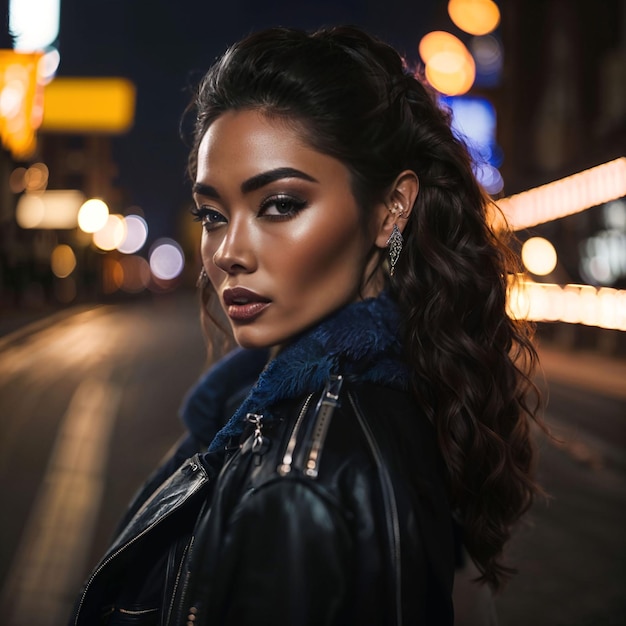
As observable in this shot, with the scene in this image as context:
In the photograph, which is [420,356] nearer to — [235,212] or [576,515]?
[235,212]

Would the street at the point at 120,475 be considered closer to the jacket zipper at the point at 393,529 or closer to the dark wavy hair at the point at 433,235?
the dark wavy hair at the point at 433,235

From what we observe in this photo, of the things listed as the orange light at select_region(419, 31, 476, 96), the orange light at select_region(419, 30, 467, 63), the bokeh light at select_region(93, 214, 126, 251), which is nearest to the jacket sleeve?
the orange light at select_region(419, 31, 476, 96)

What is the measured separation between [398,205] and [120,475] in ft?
14.6

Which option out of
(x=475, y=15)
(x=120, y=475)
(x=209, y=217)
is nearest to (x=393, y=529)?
(x=209, y=217)

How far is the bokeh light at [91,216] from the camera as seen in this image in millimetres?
43625

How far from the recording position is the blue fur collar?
1371mm

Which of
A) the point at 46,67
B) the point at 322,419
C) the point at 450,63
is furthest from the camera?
the point at 450,63

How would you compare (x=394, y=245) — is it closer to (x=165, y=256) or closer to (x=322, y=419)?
(x=322, y=419)

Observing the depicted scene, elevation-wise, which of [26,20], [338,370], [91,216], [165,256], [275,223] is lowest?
[338,370]

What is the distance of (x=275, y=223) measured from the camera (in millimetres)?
1522

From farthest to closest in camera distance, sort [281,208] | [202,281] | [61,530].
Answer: [61,530] < [202,281] < [281,208]

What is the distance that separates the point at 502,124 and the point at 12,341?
23.3 m

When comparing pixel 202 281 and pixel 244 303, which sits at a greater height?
pixel 202 281

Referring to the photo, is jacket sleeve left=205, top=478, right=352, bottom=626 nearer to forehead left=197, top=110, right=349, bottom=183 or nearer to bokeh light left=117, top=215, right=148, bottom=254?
forehead left=197, top=110, right=349, bottom=183
